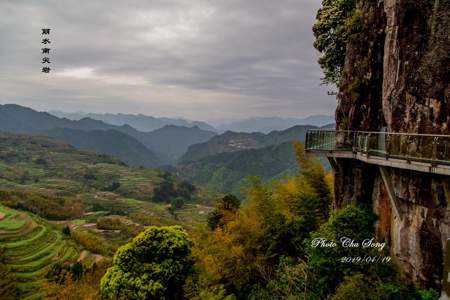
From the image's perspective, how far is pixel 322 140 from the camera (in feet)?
69.1

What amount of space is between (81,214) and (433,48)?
129m

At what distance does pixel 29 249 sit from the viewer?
63.5m

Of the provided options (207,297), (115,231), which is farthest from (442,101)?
(115,231)

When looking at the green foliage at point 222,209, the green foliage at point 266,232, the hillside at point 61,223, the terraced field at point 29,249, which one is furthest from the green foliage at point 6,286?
the green foliage at point 266,232

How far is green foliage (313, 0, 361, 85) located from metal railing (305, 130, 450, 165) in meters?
6.26

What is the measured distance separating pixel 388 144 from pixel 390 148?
0.65ft

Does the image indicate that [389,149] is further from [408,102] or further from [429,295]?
[429,295]

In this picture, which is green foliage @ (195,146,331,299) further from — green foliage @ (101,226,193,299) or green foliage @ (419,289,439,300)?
green foliage @ (419,289,439,300)

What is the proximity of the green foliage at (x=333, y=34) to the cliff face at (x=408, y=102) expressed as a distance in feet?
9.16

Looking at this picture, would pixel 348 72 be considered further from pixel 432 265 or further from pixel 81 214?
pixel 81 214

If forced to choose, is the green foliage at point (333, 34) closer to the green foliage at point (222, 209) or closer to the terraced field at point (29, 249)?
the green foliage at point (222, 209)

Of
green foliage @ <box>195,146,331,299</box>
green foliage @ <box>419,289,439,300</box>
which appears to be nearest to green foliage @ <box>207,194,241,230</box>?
green foliage @ <box>195,146,331,299</box>

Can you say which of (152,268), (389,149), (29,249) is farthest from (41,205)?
(389,149)

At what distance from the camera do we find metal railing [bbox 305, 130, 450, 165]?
484 inches
